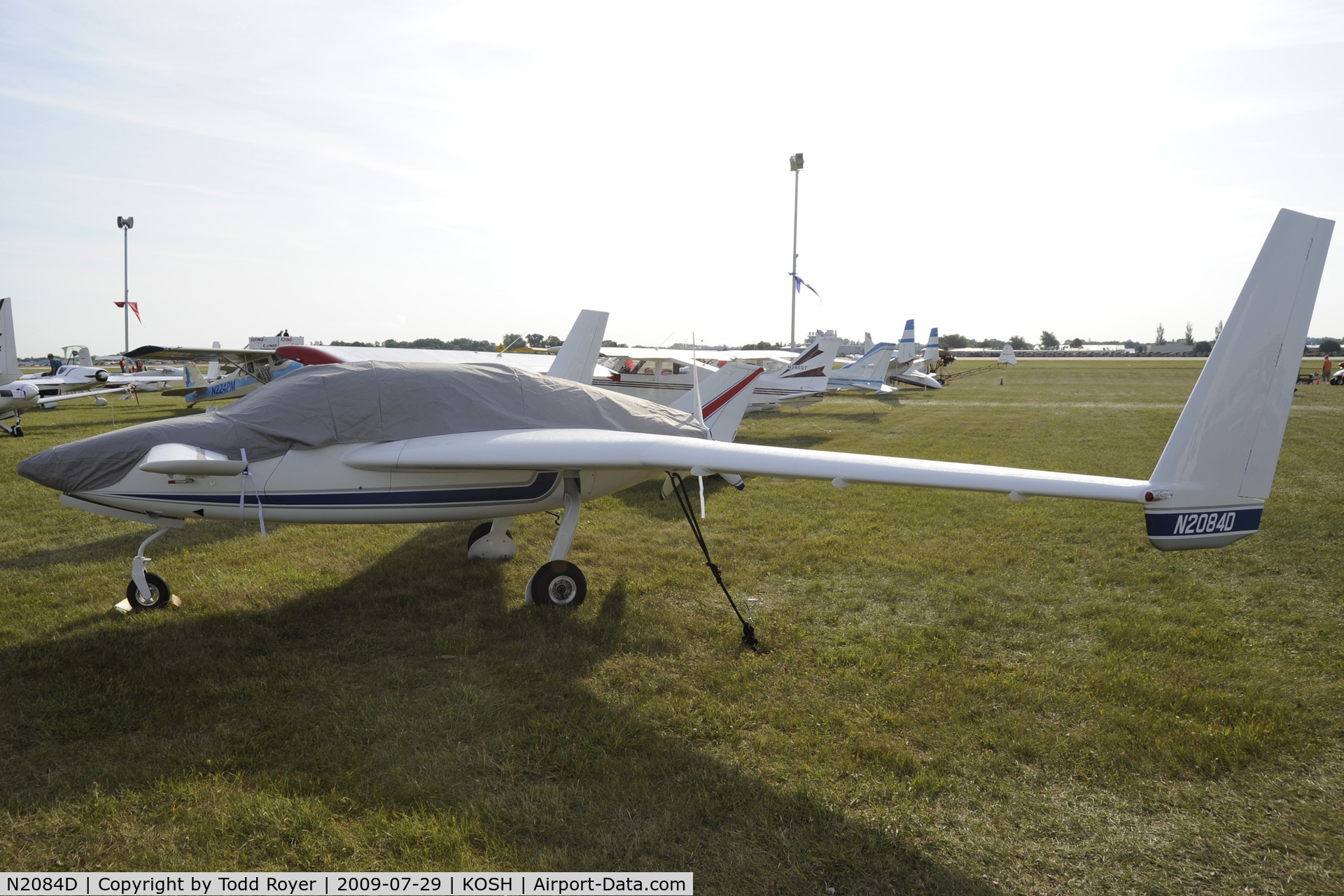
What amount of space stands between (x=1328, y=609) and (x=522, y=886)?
7.04 metres

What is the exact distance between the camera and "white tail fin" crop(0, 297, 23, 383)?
58.7ft

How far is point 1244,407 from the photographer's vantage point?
12.0ft

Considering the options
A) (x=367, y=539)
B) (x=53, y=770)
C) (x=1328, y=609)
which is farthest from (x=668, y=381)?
(x=53, y=770)

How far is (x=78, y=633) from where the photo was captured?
16.9 feet

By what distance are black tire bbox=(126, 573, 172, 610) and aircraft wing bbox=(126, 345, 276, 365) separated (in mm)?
5316

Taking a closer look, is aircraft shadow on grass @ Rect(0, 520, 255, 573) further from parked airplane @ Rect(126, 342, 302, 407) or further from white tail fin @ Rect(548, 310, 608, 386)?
white tail fin @ Rect(548, 310, 608, 386)

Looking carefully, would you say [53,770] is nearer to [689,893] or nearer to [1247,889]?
[689,893]

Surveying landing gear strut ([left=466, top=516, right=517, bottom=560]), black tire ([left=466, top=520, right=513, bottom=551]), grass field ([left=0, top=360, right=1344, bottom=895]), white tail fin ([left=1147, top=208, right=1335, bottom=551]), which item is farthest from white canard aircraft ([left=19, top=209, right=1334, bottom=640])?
black tire ([left=466, top=520, right=513, bottom=551])

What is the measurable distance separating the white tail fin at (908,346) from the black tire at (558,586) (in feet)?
112

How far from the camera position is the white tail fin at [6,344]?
17891 millimetres

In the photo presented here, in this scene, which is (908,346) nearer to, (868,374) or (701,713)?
(868,374)

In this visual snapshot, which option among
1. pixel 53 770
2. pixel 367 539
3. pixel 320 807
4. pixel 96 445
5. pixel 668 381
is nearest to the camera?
pixel 320 807

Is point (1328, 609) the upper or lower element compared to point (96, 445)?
lower

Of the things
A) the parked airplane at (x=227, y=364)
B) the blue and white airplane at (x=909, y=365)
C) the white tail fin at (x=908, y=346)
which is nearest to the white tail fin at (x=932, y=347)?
the blue and white airplane at (x=909, y=365)
